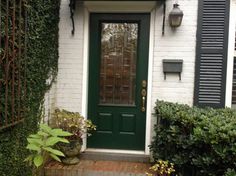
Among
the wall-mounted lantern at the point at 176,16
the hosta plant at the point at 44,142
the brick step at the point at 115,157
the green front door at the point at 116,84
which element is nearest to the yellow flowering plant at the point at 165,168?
the brick step at the point at 115,157

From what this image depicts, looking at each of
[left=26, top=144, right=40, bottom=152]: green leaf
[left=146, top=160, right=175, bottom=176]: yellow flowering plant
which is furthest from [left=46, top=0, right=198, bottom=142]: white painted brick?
[left=26, top=144, right=40, bottom=152]: green leaf

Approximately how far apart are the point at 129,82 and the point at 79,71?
0.79m

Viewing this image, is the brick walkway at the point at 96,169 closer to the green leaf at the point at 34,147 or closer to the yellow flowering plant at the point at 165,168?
the yellow flowering plant at the point at 165,168

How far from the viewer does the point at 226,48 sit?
475 centimetres

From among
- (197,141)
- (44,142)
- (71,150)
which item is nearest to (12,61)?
(44,142)

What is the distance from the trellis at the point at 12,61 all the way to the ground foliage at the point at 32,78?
6 centimetres

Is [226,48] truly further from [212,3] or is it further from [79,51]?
[79,51]

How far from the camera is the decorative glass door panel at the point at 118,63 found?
5059mm

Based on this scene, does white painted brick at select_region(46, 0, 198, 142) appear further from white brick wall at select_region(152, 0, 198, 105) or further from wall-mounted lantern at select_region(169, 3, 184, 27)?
wall-mounted lantern at select_region(169, 3, 184, 27)

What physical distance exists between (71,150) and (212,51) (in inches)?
97.6

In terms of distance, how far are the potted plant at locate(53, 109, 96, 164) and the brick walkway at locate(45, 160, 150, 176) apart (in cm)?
14

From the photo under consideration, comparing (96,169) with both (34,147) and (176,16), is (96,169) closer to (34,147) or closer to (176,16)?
(34,147)

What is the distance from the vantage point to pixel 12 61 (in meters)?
3.30

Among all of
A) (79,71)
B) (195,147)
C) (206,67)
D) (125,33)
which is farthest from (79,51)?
(195,147)
